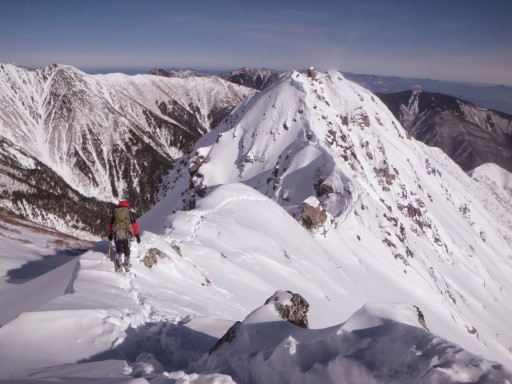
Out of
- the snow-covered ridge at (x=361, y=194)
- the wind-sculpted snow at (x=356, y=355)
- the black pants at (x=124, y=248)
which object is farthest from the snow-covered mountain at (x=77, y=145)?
the wind-sculpted snow at (x=356, y=355)

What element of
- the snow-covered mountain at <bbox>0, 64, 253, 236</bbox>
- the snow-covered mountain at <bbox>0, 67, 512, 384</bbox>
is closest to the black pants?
the snow-covered mountain at <bbox>0, 67, 512, 384</bbox>

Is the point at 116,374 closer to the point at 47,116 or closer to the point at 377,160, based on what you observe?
the point at 377,160

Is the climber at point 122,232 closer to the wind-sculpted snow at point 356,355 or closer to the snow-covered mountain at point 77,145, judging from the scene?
the wind-sculpted snow at point 356,355

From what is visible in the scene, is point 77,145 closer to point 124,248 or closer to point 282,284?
point 282,284

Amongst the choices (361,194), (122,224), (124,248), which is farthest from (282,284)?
(361,194)

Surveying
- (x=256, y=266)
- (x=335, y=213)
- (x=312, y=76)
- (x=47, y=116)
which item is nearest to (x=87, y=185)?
(x=47, y=116)

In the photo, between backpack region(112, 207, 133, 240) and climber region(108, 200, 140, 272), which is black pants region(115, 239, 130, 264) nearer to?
climber region(108, 200, 140, 272)
